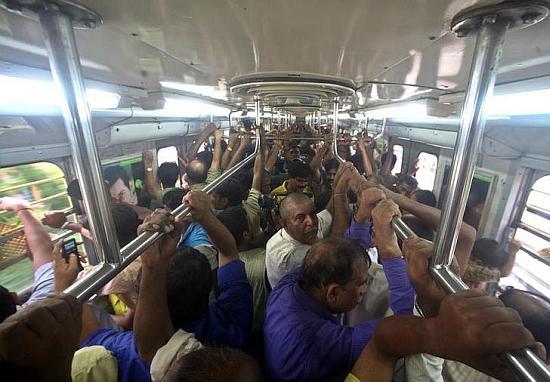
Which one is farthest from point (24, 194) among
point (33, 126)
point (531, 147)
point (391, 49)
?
point (531, 147)

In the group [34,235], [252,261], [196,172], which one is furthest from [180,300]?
[196,172]

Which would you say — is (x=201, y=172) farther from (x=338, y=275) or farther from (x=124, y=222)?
(x=338, y=275)

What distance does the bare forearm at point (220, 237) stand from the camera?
1.76 meters

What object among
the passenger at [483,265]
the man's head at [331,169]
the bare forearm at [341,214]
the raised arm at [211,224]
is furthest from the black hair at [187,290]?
the man's head at [331,169]

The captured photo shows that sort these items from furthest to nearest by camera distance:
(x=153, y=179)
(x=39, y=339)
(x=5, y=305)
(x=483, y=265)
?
(x=153, y=179) → (x=483, y=265) → (x=5, y=305) → (x=39, y=339)

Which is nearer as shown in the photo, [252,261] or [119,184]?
[252,261]

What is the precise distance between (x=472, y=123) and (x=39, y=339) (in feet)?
3.86

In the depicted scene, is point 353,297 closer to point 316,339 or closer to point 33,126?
point 316,339

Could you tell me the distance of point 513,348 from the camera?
1.58 feet

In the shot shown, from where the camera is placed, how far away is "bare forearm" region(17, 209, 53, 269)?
8.42 ft

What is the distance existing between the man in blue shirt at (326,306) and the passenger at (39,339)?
95 cm

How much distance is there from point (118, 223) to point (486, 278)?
3719 mm

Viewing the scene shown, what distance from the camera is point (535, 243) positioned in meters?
4.11

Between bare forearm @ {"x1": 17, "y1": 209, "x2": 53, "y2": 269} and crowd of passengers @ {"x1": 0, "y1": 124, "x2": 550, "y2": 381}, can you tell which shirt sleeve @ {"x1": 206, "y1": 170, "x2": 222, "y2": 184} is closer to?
crowd of passengers @ {"x1": 0, "y1": 124, "x2": 550, "y2": 381}
